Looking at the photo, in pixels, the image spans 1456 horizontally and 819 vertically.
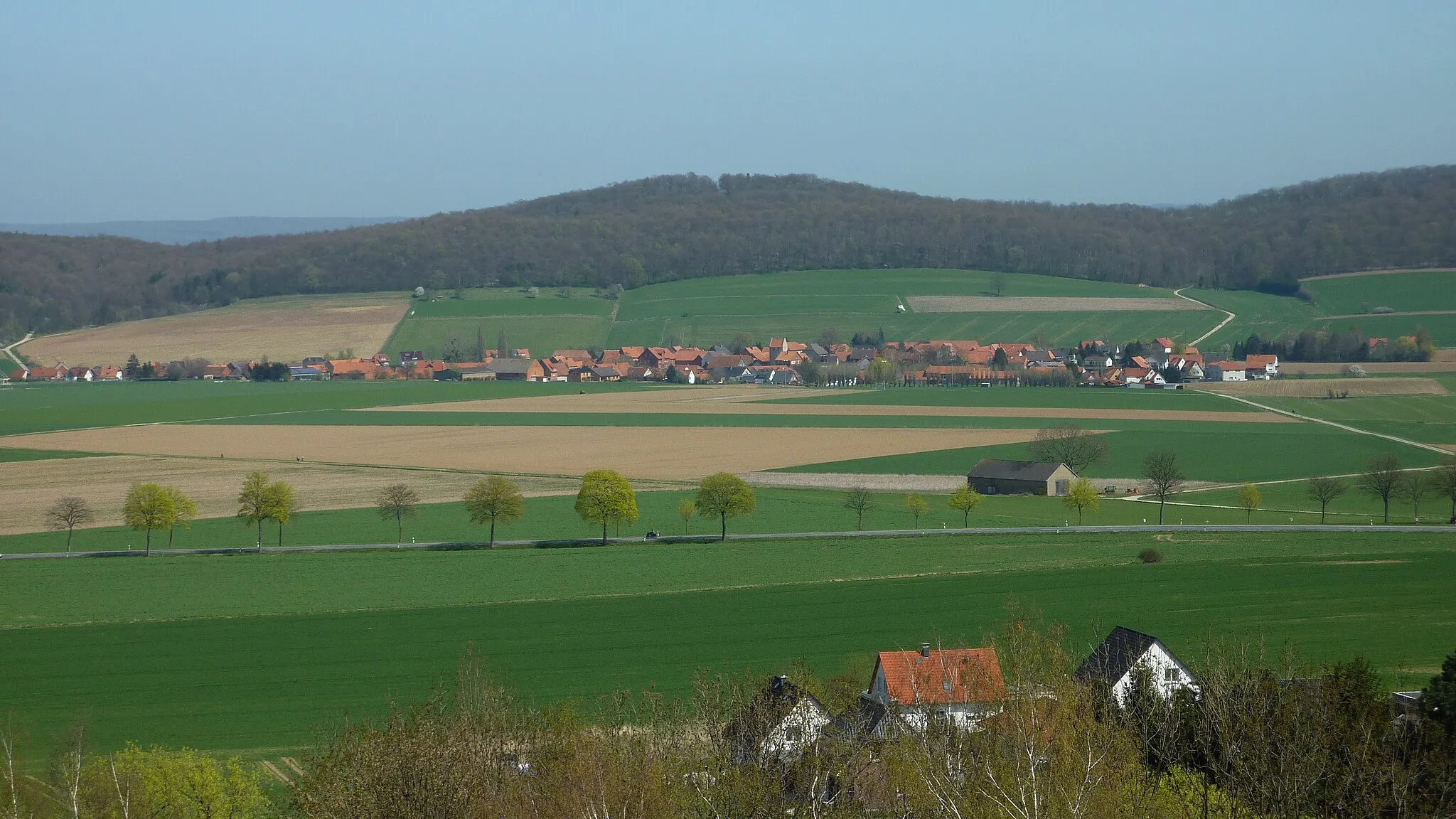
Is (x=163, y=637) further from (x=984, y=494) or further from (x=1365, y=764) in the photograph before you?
(x=984, y=494)

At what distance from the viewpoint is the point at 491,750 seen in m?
16.6

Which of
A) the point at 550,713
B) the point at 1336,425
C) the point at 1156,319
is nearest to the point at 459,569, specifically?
the point at 550,713

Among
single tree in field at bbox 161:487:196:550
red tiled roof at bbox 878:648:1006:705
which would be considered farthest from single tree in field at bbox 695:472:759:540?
red tiled roof at bbox 878:648:1006:705

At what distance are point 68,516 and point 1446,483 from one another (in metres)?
48.0

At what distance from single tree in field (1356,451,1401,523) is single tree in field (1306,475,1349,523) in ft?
3.08

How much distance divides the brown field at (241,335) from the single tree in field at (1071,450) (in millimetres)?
90216

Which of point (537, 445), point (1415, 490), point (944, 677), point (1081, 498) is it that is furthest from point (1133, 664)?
point (537, 445)

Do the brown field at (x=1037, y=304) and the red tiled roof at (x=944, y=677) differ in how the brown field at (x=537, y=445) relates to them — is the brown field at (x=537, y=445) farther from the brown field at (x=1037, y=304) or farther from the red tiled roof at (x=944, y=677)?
the brown field at (x=1037, y=304)

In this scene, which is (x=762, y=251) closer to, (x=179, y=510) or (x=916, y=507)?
(x=916, y=507)

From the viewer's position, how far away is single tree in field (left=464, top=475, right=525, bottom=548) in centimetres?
5041

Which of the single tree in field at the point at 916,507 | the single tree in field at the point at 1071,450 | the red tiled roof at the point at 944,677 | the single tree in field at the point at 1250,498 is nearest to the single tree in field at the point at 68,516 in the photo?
the single tree in field at the point at 916,507

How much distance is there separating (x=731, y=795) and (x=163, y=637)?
75.0ft

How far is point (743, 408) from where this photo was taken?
339 feet

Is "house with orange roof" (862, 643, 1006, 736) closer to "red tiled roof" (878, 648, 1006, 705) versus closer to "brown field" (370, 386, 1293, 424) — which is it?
"red tiled roof" (878, 648, 1006, 705)
